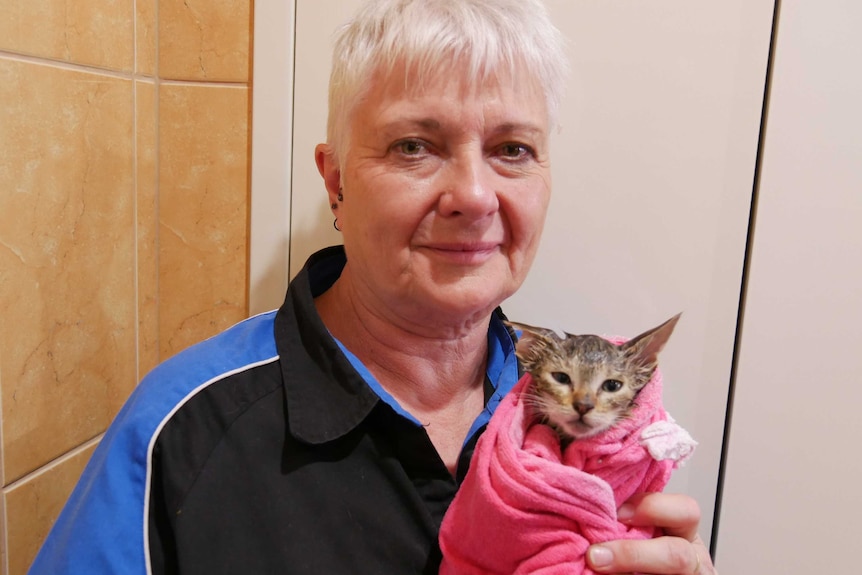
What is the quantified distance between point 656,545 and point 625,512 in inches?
1.8

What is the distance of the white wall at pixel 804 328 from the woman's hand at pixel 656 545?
0.44m

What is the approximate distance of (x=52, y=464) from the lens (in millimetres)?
916

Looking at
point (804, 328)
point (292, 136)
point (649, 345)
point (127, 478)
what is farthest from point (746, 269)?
point (127, 478)

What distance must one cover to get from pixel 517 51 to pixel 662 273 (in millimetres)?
511

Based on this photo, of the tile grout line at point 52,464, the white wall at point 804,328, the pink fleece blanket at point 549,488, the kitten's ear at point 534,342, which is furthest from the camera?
the white wall at point 804,328

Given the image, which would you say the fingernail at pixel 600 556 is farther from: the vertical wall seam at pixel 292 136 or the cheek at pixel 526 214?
the vertical wall seam at pixel 292 136

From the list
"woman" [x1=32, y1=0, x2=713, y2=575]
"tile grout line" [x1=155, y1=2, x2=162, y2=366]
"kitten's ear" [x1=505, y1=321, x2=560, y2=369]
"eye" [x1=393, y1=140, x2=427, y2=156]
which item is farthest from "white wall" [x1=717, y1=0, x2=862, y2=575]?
"tile grout line" [x1=155, y1=2, x2=162, y2=366]

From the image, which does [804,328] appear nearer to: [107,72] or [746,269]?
[746,269]

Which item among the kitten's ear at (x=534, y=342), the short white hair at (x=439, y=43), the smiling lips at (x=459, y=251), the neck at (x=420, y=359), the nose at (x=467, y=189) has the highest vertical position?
the short white hair at (x=439, y=43)

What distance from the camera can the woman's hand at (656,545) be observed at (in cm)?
63

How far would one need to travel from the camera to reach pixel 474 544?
66 cm

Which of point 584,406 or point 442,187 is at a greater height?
point 442,187

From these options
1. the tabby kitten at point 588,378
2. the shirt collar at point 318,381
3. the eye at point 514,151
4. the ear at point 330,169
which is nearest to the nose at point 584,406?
the tabby kitten at point 588,378

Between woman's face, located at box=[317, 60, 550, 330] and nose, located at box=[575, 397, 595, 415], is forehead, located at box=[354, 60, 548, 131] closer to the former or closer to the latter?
woman's face, located at box=[317, 60, 550, 330]
